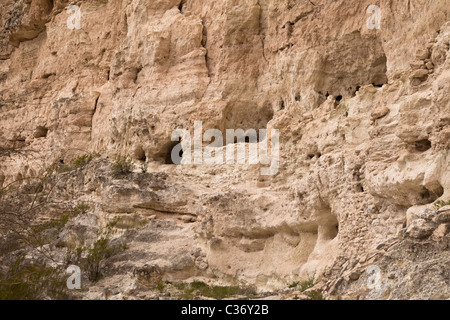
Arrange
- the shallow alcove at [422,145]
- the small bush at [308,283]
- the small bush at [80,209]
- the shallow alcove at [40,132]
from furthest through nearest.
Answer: the shallow alcove at [40,132] → the small bush at [80,209] → the small bush at [308,283] → the shallow alcove at [422,145]

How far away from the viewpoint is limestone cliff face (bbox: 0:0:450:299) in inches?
325

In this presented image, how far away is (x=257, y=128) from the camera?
16.8 m

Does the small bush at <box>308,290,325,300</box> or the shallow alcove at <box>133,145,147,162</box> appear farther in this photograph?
the shallow alcove at <box>133,145,147,162</box>

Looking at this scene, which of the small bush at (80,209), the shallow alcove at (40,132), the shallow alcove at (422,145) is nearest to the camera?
the shallow alcove at (422,145)

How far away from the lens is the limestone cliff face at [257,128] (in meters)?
8.27

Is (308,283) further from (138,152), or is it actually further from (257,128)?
(138,152)

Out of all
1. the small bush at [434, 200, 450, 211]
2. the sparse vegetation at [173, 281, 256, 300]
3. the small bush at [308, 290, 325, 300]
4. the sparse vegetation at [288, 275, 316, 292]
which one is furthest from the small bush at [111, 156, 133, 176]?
the small bush at [434, 200, 450, 211]

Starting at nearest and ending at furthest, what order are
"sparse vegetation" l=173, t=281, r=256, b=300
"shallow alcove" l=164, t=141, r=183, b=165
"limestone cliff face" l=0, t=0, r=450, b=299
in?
"limestone cliff face" l=0, t=0, r=450, b=299 → "sparse vegetation" l=173, t=281, r=256, b=300 → "shallow alcove" l=164, t=141, r=183, b=165

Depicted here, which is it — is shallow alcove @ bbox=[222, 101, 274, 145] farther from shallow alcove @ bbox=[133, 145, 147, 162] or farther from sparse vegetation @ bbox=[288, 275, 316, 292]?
sparse vegetation @ bbox=[288, 275, 316, 292]


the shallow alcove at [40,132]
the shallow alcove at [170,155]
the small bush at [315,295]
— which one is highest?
the shallow alcove at [40,132]

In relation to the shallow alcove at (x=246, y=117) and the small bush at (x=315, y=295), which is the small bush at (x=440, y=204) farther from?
the shallow alcove at (x=246, y=117)

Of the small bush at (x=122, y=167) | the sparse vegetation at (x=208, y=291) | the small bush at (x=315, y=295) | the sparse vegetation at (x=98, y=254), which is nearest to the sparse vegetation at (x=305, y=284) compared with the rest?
the sparse vegetation at (x=208, y=291)
